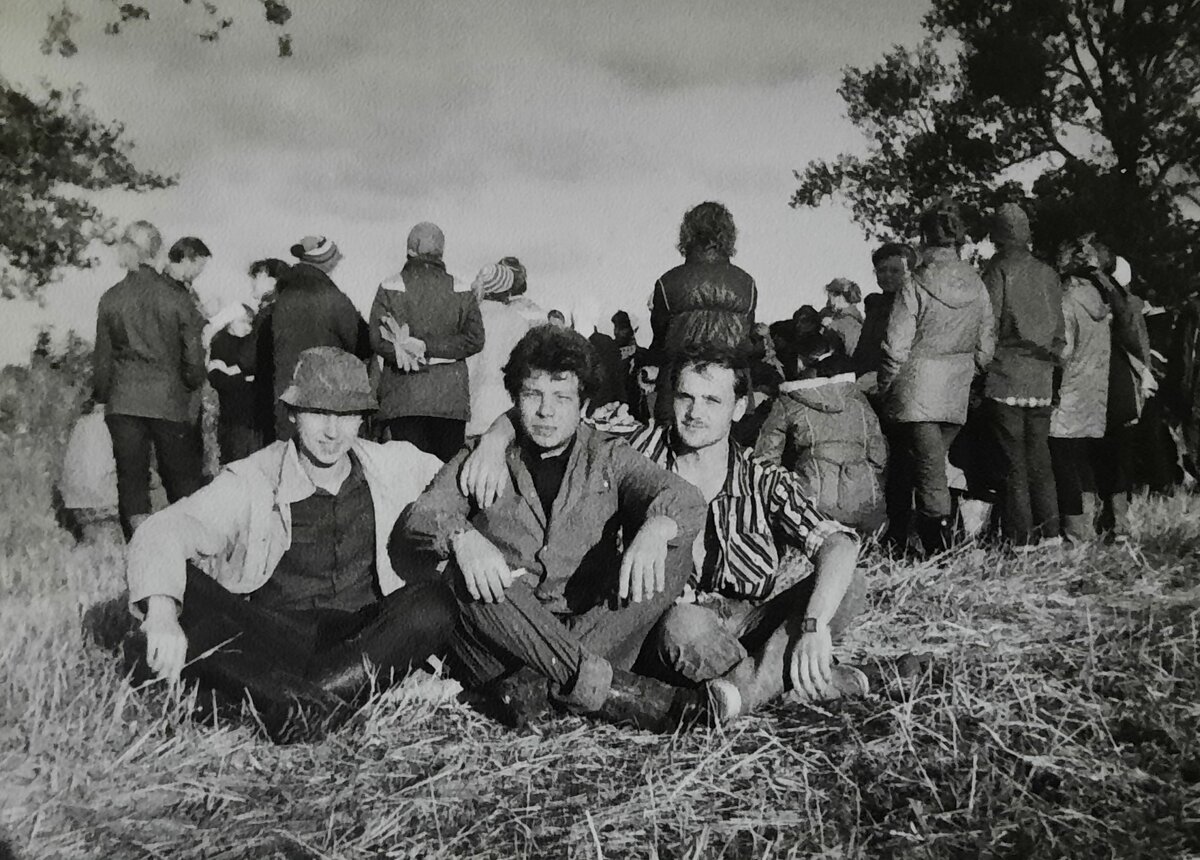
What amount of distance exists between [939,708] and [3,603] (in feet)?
7.33

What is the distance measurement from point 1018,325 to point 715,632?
2321 mm

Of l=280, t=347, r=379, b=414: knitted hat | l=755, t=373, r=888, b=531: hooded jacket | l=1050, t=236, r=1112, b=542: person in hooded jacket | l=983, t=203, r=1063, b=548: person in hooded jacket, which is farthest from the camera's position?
l=1050, t=236, r=1112, b=542: person in hooded jacket

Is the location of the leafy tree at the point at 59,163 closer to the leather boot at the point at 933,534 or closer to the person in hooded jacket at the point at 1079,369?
the leather boot at the point at 933,534

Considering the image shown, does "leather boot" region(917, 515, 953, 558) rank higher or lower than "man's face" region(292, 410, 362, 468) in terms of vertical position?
lower

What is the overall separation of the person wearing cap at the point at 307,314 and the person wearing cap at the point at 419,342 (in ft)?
0.42

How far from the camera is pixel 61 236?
3166 mm

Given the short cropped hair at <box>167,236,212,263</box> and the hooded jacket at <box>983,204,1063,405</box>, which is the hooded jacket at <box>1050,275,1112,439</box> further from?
the short cropped hair at <box>167,236,212,263</box>

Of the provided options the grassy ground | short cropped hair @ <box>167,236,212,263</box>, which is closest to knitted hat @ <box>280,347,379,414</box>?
the grassy ground

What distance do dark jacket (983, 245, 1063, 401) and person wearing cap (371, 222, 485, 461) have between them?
6.54 feet

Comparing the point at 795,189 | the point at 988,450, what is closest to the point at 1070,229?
the point at 988,450

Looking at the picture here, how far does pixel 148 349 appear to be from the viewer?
3938 millimetres

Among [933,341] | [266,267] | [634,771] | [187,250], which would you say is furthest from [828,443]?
[266,267]

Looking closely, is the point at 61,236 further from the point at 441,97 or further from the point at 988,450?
the point at 988,450

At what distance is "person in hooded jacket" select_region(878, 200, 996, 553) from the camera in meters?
4.01
